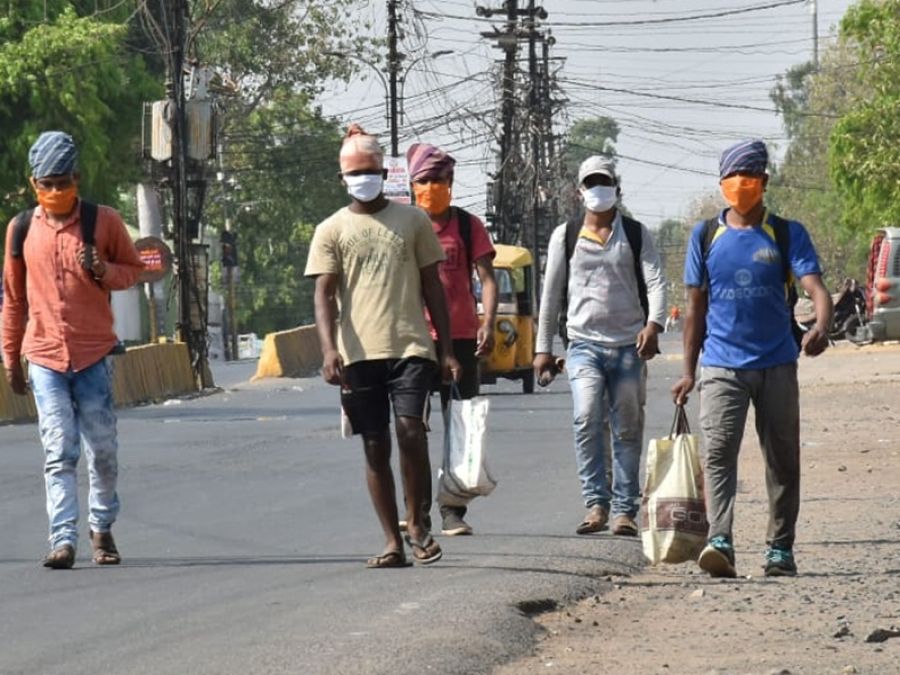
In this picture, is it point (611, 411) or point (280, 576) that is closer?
point (280, 576)

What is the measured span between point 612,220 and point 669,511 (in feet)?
6.24

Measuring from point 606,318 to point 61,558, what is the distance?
2781mm

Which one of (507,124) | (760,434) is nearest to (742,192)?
(760,434)

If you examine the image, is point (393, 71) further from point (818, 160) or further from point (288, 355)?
point (818, 160)

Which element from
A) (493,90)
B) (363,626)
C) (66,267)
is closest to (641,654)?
(363,626)

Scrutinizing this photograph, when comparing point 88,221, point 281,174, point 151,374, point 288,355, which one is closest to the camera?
point 88,221

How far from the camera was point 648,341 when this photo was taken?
37.5ft

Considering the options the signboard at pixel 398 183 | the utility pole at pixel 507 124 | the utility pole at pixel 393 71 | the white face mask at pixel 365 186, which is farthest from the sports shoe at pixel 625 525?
the utility pole at pixel 507 124

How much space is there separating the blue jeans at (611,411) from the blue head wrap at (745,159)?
160 cm

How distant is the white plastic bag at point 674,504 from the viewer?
33.5 feet

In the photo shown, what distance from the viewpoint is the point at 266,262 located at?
94.7 metres

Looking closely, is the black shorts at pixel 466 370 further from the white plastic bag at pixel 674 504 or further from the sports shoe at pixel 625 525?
the white plastic bag at pixel 674 504

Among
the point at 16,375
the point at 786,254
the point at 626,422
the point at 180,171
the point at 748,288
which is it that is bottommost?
the point at 626,422

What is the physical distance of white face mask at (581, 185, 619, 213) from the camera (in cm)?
1144
